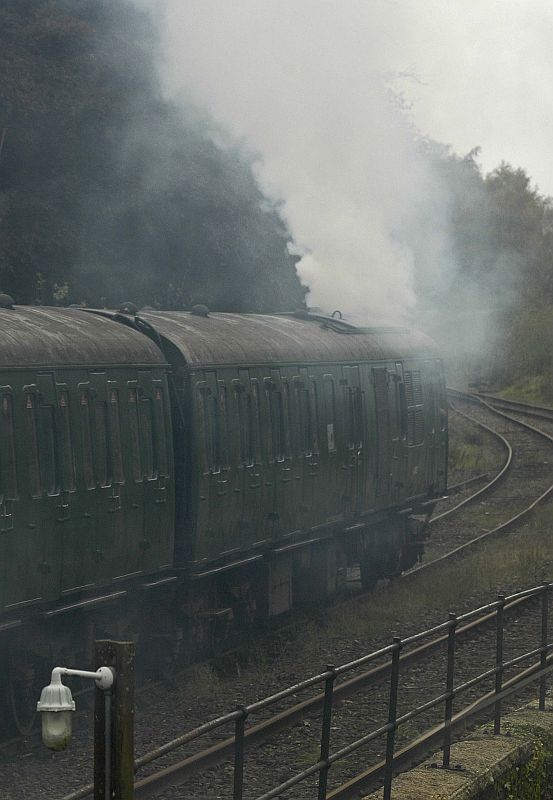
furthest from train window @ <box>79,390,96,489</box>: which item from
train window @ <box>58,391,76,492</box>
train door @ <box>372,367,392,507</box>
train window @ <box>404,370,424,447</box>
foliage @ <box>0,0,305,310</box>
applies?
foliage @ <box>0,0,305,310</box>

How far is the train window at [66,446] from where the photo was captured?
11703mm

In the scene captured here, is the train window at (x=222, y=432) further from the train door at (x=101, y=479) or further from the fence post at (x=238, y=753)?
the fence post at (x=238, y=753)

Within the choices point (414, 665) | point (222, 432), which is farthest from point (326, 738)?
point (222, 432)

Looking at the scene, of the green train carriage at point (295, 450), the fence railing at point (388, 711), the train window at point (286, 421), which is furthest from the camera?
the train window at point (286, 421)

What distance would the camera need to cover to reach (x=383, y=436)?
62.0 feet

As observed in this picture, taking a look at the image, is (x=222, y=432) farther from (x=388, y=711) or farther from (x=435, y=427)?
(x=435, y=427)

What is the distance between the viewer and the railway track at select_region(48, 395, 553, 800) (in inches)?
357

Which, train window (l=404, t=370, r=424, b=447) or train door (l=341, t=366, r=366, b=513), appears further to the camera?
train window (l=404, t=370, r=424, b=447)

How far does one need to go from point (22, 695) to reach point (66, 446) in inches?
77.4

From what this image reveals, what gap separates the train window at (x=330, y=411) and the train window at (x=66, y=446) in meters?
5.78

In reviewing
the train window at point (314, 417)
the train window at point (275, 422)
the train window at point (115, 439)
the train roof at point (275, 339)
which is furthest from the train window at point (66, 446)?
the train window at point (314, 417)

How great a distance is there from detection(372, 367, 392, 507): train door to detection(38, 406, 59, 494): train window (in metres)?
7.70

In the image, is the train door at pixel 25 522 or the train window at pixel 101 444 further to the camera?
the train window at pixel 101 444

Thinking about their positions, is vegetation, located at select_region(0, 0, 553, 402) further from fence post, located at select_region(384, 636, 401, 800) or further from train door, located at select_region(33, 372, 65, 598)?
fence post, located at select_region(384, 636, 401, 800)
